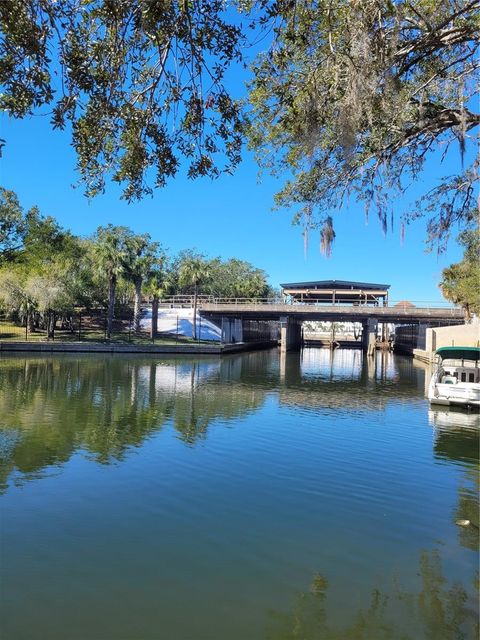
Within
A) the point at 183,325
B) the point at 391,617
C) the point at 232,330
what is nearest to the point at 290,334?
the point at 232,330

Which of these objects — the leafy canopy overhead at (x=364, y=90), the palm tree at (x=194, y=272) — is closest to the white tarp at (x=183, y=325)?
the palm tree at (x=194, y=272)

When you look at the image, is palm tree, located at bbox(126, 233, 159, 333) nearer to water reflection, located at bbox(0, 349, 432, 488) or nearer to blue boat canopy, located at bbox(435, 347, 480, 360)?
water reflection, located at bbox(0, 349, 432, 488)

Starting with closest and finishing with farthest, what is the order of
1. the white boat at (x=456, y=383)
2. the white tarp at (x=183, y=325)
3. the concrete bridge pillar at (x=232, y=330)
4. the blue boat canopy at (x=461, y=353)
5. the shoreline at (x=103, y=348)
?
the white boat at (x=456, y=383) < the blue boat canopy at (x=461, y=353) < the shoreline at (x=103, y=348) < the white tarp at (x=183, y=325) < the concrete bridge pillar at (x=232, y=330)

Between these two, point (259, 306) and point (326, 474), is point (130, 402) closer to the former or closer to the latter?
point (326, 474)

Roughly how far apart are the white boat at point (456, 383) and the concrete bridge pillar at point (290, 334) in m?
40.4

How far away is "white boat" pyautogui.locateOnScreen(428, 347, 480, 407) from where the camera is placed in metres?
20.7

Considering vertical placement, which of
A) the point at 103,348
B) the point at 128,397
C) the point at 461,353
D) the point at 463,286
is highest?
the point at 463,286

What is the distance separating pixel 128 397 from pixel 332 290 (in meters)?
54.7

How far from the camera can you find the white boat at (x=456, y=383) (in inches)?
814

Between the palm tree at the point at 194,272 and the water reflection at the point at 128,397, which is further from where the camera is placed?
the palm tree at the point at 194,272

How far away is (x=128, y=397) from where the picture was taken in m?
22.2

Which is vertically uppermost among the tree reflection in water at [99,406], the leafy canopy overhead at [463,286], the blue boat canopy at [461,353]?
the leafy canopy overhead at [463,286]

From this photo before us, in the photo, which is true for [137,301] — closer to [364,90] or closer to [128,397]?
[128,397]

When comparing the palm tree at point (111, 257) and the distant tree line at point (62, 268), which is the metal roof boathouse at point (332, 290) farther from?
the palm tree at point (111, 257)
